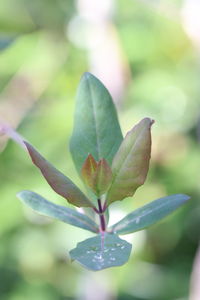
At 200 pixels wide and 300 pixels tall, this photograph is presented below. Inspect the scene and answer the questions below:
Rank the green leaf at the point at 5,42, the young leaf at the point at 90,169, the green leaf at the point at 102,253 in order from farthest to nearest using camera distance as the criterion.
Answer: the green leaf at the point at 5,42, the young leaf at the point at 90,169, the green leaf at the point at 102,253

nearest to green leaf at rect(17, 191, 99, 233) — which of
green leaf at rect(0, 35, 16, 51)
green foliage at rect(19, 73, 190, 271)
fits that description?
green foliage at rect(19, 73, 190, 271)

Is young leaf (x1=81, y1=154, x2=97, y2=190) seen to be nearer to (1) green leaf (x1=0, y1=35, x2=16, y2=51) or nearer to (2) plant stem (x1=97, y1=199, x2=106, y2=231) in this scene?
(2) plant stem (x1=97, y1=199, x2=106, y2=231)

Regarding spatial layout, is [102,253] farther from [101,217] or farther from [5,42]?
[5,42]

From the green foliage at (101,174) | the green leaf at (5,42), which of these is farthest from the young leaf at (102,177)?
the green leaf at (5,42)

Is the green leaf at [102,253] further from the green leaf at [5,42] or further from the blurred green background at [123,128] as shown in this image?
the blurred green background at [123,128]

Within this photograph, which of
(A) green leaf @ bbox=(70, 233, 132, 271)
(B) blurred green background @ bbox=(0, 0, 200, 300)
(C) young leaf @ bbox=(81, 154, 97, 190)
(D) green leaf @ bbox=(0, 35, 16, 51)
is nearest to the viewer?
(A) green leaf @ bbox=(70, 233, 132, 271)

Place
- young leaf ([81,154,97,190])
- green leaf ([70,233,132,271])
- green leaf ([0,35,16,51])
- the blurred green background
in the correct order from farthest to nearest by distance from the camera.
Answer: the blurred green background
green leaf ([0,35,16,51])
young leaf ([81,154,97,190])
green leaf ([70,233,132,271])

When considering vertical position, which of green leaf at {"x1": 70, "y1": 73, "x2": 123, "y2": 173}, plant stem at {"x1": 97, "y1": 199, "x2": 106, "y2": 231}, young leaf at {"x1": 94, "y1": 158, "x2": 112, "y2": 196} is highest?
green leaf at {"x1": 70, "y1": 73, "x2": 123, "y2": 173}

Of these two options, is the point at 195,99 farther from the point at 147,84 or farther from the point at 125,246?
the point at 125,246
